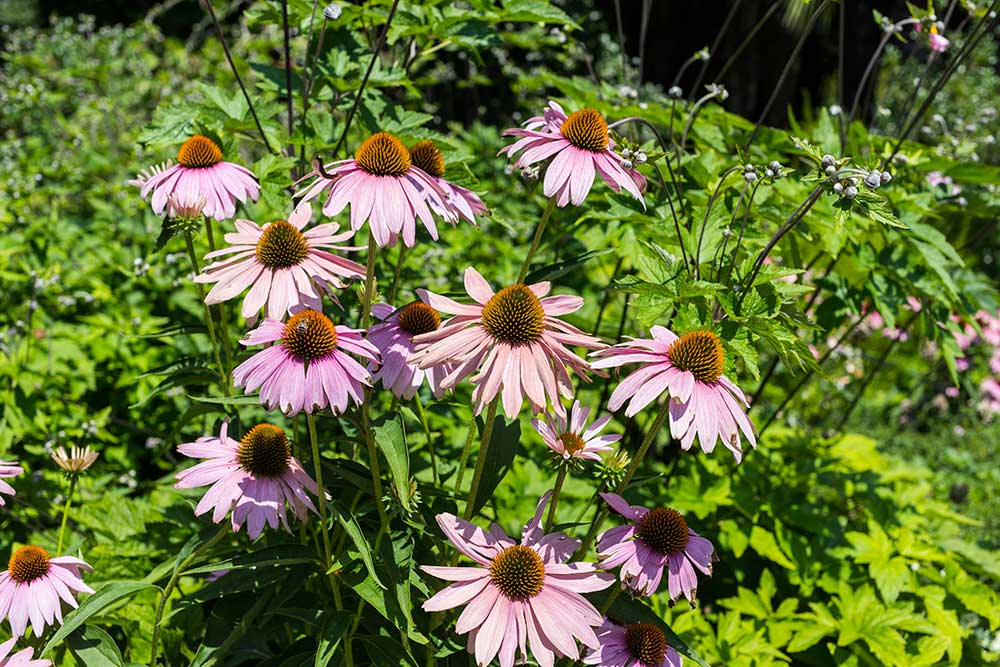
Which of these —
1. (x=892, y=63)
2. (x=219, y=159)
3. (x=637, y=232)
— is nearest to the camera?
(x=219, y=159)

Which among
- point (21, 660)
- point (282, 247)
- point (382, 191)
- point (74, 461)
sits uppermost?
point (382, 191)

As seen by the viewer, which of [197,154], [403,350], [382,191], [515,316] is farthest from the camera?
[197,154]

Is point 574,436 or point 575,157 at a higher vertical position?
point 575,157

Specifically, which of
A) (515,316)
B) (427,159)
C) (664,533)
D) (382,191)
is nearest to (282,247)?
(382,191)

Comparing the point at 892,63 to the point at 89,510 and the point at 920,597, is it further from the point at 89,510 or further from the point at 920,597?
the point at 89,510

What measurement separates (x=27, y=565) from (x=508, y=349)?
0.86 meters

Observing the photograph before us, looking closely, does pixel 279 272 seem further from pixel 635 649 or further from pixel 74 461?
pixel 635 649

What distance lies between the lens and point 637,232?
1.76 m

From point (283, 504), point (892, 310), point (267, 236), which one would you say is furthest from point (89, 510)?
point (892, 310)

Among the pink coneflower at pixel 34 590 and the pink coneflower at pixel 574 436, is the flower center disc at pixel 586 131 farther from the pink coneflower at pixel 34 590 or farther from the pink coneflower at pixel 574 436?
the pink coneflower at pixel 34 590

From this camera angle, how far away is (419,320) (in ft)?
4.11

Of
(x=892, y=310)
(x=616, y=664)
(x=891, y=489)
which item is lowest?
(x=891, y=489)

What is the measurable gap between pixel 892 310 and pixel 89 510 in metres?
2.05

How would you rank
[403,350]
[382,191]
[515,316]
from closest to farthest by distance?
[515,316], [382,191], [403,350]
